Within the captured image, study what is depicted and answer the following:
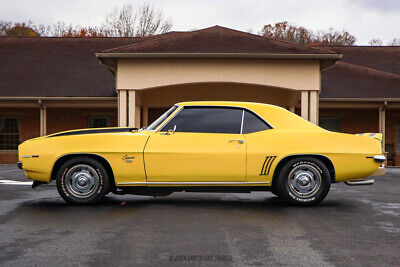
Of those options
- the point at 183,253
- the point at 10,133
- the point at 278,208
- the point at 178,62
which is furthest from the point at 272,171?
the point at 10,133

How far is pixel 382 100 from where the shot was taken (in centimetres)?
2020

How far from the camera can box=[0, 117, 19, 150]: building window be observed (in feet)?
75.6

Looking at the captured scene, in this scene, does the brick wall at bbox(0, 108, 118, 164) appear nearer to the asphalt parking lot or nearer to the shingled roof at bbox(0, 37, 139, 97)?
the shingled roof at bbox(0, 37, 139, 97)

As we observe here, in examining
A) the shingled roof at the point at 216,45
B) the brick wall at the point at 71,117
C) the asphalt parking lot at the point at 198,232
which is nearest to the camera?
the asphalt parking lot at the point at 198,232

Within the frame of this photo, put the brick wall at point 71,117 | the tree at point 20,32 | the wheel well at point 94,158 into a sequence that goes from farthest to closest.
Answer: the tree at point 20,32, the brick wall at point 71,117, the wheel well at point 94,158

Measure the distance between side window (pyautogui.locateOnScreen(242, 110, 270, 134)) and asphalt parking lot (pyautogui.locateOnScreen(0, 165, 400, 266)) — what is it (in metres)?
1.14

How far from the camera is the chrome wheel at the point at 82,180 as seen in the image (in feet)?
23.6

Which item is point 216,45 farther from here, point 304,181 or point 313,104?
point 304,181

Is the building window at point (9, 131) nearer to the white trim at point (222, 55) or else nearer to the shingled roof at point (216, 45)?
the white trim at point (222, 55)

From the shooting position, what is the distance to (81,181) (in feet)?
23.7

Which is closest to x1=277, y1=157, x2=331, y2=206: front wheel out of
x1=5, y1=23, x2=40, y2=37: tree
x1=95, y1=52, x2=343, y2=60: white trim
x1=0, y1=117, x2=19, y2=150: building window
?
x1=95, y1=52, x2=343, y2=60: white trim

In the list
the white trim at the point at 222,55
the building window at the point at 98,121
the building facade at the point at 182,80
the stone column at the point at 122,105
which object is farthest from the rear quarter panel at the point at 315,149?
the building window at the point at 98,121

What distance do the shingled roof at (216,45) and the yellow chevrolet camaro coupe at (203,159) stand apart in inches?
365

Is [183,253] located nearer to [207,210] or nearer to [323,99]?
[207,210]
